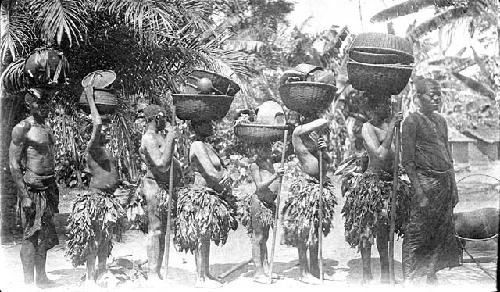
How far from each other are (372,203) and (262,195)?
1.21m

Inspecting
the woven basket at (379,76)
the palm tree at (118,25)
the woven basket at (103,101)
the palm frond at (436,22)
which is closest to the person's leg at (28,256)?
the woven basket at (103,101)

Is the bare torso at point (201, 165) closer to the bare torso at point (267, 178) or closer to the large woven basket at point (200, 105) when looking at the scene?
the large woven basket at point (200, 105)

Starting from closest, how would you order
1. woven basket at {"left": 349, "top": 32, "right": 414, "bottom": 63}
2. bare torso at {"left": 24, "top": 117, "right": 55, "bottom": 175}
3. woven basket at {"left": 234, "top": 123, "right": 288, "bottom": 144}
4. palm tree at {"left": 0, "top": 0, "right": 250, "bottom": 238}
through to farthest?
1. woven basket at {"left": 349, "top": 32, "right": 414, "bottom": 63}
2. bare torso at {"left": 24, "top": 117, "right": 55, "bottom": 175}
3. woven basket at {"left": 234, "top": 123, "right": 288, "bottom": 144}
4. palm tree at {"left": 0, "top": 0, "right": 250, "bottom": 238}

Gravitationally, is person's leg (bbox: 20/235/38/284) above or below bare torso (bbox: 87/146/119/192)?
below

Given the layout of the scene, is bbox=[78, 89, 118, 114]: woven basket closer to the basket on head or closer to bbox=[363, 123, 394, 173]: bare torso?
the basket on head

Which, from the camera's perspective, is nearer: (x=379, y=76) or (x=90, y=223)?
(x=379, y=76)

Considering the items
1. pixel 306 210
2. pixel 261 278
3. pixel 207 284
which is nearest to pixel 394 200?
pixel 306 210

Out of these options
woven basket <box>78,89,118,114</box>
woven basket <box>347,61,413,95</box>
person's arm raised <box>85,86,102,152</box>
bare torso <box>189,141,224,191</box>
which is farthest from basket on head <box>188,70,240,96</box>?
woven basket <box>347,61,413,95</box>

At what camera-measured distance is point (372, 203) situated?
5121mm

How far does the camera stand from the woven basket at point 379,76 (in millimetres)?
4926

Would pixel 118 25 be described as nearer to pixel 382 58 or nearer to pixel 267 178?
pixel 267 178

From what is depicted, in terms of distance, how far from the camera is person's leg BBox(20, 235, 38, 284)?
17.4 ft

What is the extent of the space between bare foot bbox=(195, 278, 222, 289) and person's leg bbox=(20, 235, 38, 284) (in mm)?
1701

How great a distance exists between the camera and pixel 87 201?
17.4ft
